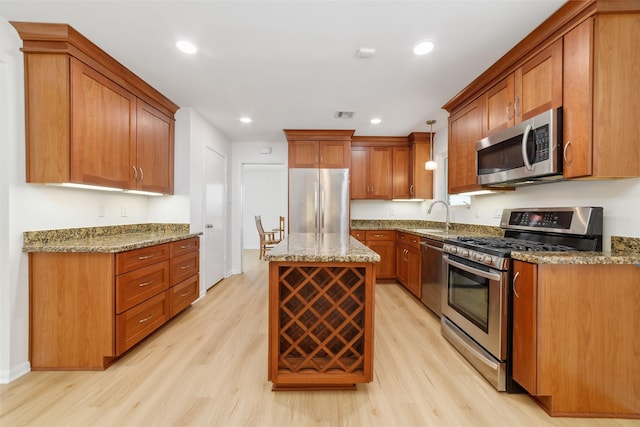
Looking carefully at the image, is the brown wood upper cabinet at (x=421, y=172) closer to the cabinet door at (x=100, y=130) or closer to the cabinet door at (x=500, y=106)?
the cabinet door at (x=500, y=106)

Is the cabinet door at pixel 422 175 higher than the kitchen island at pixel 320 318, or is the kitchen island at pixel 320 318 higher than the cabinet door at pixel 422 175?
the cabinet door at pixel 422 175

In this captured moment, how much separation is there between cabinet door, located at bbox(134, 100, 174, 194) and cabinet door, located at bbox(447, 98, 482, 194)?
338cm

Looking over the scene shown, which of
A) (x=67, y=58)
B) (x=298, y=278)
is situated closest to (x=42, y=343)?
(x=298, y=278)

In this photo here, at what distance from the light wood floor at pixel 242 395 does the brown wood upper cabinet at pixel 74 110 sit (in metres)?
1.47

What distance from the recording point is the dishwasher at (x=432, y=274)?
116 inches

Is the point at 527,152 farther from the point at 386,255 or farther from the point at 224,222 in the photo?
the point at 224,222

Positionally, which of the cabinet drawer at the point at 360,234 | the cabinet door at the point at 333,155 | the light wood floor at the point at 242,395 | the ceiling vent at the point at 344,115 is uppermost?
the ceiling vent at the point at 344,115

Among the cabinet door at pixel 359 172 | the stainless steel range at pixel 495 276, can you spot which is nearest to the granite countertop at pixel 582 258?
the stainless steel range at pixel 495 276

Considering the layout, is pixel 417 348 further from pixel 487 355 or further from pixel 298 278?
pixel 298 278

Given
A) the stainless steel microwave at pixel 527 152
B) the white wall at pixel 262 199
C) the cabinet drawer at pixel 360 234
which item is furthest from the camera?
the white wall at pixel 262 199

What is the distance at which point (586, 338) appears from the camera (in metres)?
1.64

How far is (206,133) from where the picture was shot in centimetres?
403

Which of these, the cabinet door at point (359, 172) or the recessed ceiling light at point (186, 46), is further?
the cabinet door at point (359, 172)

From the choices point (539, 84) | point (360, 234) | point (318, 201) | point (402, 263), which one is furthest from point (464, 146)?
point (318, 201)
